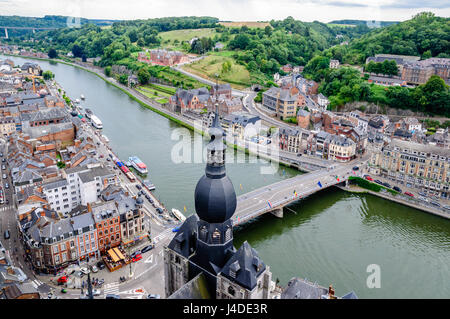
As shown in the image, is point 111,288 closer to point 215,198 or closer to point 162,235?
point 162,235

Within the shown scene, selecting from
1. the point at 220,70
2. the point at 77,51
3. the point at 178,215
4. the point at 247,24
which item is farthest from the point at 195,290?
the point at 77,51

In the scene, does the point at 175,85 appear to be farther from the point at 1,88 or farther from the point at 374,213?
the point at 374,213

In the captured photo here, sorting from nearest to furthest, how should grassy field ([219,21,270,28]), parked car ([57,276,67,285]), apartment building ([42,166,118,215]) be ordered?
parked car ([57,276,67,285]) < apartment building ([42,166,118,215]) < grassy field ([219,21,270,28])

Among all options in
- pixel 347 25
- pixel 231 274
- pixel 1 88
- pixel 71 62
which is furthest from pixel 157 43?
pixel 231 274

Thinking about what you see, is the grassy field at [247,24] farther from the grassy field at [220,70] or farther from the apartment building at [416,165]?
the apartment building at [416,165]

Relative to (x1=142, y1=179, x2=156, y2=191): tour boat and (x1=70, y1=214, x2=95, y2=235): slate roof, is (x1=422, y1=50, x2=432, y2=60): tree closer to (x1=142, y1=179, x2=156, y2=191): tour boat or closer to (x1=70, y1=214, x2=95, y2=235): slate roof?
(x1=142, y1=179, x2=156, y2=191): tour boat

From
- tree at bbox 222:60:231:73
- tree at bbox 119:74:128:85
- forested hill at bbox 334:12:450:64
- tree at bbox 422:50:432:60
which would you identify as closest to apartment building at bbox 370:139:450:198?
tree at bbox 422:50:432:60
